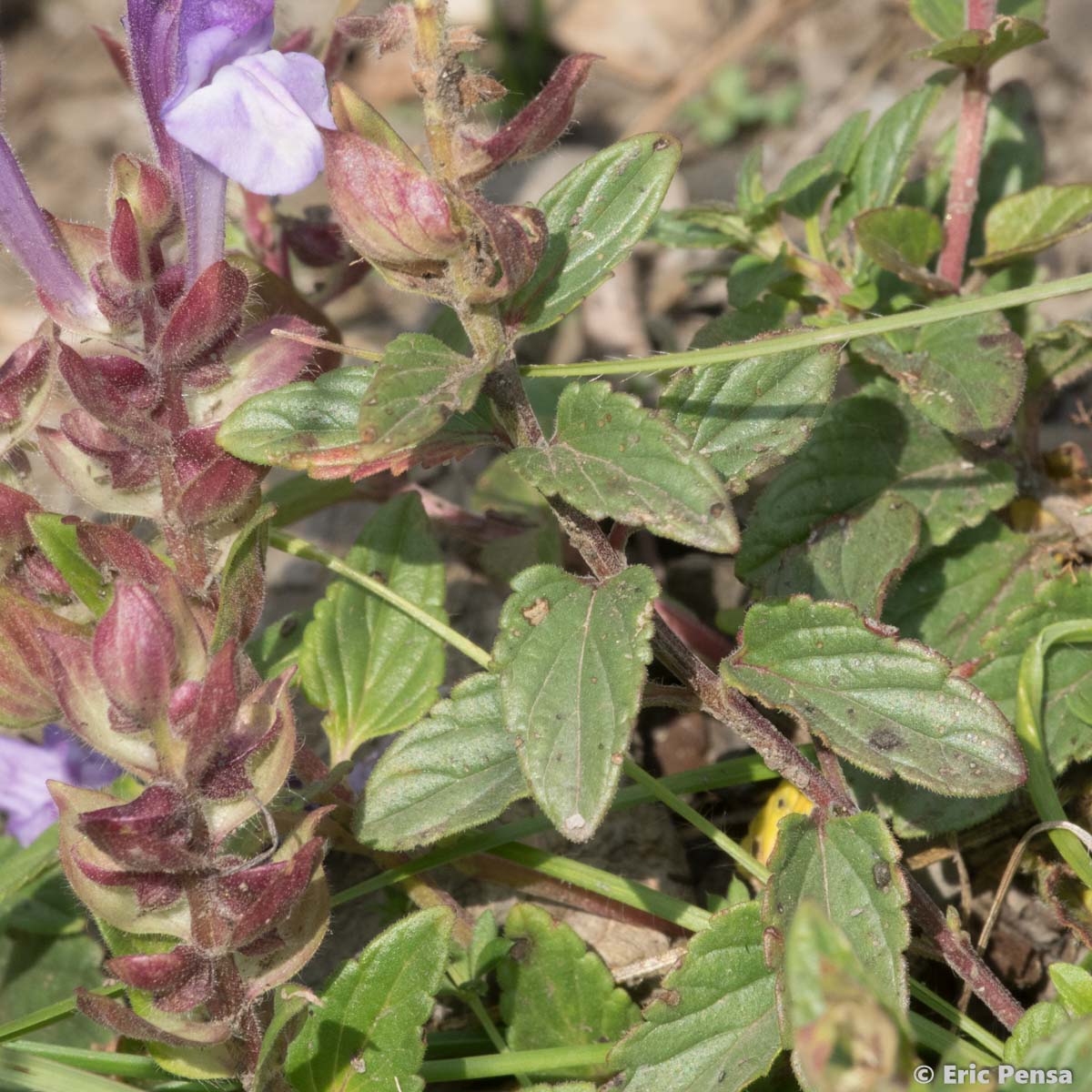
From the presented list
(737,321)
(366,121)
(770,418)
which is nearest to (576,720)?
(770,418)

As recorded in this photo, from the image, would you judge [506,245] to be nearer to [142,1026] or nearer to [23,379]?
[23,379]

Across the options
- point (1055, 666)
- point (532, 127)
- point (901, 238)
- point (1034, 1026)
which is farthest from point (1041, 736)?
point (532, 127)

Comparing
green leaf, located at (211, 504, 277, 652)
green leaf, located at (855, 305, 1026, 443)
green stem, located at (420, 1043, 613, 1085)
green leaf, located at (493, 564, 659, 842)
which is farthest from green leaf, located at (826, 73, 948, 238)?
green stem, located at (420, 1043, 613, 1085)

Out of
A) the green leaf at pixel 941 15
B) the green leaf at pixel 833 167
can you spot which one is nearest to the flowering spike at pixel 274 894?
the green leaf at pixel 833 167

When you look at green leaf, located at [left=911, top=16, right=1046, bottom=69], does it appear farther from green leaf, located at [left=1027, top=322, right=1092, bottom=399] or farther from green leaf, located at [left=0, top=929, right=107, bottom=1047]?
green leaf, located at [left=0, top=929, right=107, bottom=1047]

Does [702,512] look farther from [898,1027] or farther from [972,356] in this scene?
[972,356]

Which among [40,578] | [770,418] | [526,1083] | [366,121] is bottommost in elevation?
[526,1083]
